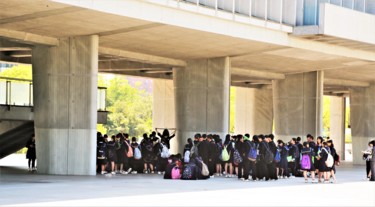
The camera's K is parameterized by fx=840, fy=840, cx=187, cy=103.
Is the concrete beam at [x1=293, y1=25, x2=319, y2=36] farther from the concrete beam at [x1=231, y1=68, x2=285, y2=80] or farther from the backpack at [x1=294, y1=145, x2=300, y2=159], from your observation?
the concrete beam at [x1=231, y1=68, x2=285, y2=80]

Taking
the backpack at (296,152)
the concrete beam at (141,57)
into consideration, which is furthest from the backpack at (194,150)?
the concrete beam at (141,57)

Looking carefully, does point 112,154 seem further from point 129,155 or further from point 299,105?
point 299,105

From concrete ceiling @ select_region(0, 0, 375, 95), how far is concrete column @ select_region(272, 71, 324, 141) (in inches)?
36.8

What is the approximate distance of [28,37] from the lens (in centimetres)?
3103

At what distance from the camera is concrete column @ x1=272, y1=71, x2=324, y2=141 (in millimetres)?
48000

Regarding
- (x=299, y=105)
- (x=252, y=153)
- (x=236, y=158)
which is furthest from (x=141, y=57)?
(x=299, y=105)

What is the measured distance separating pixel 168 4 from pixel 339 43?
41.5ft

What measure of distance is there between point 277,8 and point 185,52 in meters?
5.31

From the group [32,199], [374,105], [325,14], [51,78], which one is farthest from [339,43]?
[32,199]

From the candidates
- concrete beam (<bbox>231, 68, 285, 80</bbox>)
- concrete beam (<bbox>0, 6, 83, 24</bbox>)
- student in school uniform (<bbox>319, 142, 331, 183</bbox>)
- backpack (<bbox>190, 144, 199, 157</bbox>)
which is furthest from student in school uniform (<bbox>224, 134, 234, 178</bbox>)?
concrete beam (<bbox>231, 68, 285, 80</bbox>)

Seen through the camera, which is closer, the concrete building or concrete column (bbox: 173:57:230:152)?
the concrete building

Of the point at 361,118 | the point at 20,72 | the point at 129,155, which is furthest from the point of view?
the point at 20,72

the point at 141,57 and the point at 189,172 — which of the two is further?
the point at 141,57

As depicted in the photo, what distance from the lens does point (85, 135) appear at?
104 feet
